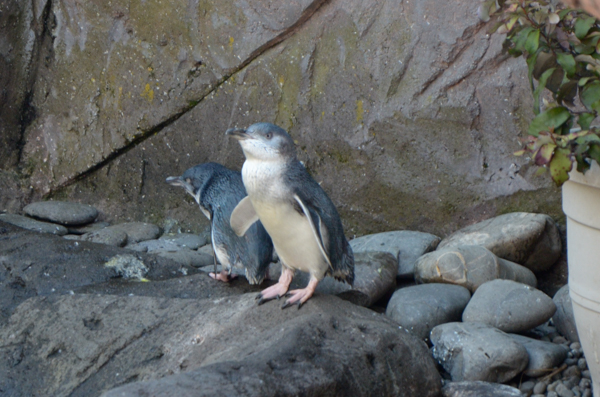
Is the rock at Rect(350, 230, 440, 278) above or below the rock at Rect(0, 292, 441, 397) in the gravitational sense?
below

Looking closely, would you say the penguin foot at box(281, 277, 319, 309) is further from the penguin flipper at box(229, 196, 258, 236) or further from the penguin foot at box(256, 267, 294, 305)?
the penguin flipper at box(229, 196, 258, 236)

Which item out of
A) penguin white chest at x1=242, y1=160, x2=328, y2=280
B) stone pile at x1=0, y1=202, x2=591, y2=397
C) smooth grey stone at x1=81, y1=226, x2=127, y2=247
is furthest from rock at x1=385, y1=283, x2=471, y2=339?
smooth grey stone at x1=81, y1=226, x2=127, y2=247

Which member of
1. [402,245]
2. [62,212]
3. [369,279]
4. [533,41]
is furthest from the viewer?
[62,212]

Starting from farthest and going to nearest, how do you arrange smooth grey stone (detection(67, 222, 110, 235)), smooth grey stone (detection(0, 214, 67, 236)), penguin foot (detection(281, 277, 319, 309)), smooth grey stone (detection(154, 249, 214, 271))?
smooth grey stone (detection(67, 222, 110, 235)) → smooth grey stone (detection(0, 214, 67, 236)) → smooth grey stone (detection(154, 249, 214, 271)) → penguin foot (detection(281, 277, 319, 309))

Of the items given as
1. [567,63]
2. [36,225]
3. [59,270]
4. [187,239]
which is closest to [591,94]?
[567,63]

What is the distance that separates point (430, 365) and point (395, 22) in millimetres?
2458

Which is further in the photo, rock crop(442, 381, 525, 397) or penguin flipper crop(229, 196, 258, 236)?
penguin flipper crop(229, 196, 258, 236)

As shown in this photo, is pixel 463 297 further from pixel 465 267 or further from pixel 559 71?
pixel 559 71

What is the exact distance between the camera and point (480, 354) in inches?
120

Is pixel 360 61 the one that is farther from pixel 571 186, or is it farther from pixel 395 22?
pixel 571 186

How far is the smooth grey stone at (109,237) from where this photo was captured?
476 cm

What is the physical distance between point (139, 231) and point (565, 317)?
2.95 meters

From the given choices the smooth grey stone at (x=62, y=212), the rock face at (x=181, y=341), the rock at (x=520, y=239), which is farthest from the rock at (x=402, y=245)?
the smooth grey stone at (x=62, y=212)

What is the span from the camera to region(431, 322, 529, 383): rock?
9.95 ft
